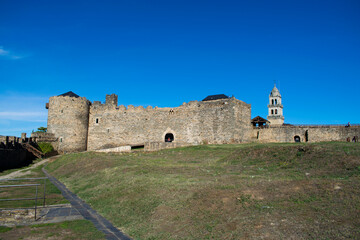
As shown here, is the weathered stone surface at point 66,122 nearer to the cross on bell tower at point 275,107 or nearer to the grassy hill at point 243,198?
A: the grassy hill at point 243,198

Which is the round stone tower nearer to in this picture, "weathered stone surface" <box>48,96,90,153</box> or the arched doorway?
"weathered stone surface" <box>48,96,90,153</box>

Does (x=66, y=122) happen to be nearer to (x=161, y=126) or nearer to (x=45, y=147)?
(x=45, y=147)

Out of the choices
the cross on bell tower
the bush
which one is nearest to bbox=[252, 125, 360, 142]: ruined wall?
the bush

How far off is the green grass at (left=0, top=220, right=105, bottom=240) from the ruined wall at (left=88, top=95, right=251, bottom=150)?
22902 mm

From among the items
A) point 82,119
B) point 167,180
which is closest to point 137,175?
point 167,180

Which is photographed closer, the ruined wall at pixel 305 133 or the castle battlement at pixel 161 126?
the ruined wall at pixel 305 133

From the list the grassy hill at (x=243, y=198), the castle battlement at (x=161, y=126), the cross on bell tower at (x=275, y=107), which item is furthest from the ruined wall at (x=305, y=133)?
the cross on bell tower at (x=275, y=107)

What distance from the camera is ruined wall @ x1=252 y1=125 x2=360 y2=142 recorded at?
28.3m

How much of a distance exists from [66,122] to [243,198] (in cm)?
3164

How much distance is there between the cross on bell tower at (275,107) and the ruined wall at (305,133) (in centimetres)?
4003

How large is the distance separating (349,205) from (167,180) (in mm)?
7203

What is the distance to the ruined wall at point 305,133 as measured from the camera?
92.9 ft

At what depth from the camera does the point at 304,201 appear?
8.14 m

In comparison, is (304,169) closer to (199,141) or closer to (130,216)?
(130,216)
